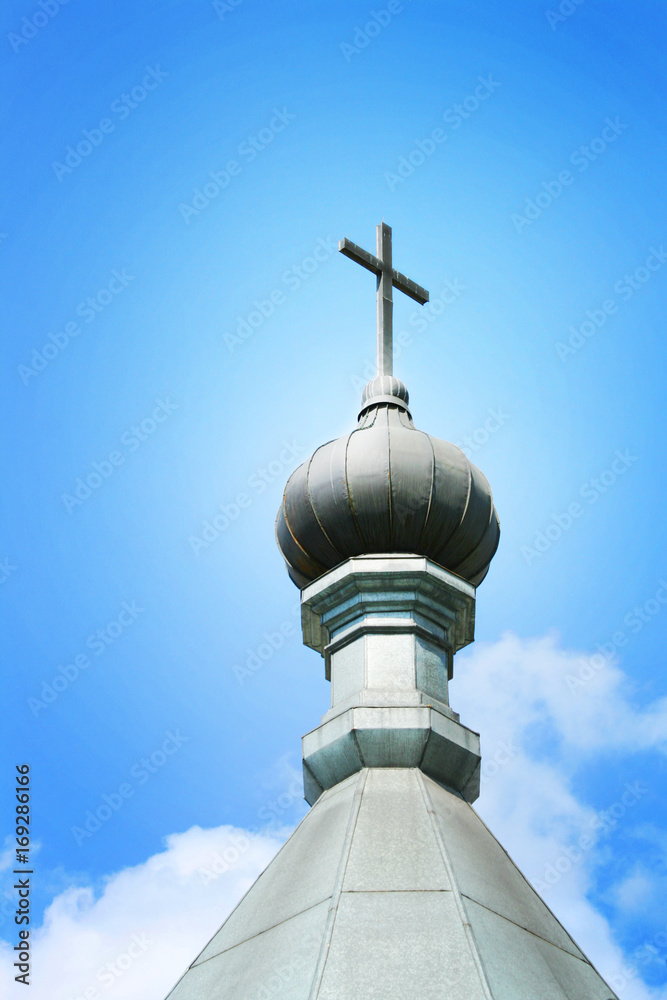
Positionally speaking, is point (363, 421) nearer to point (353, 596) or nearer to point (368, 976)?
point (353, 596)

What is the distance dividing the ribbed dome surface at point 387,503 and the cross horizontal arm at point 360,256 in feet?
8.23

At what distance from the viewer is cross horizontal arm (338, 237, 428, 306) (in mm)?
14644

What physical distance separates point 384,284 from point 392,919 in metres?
7.93

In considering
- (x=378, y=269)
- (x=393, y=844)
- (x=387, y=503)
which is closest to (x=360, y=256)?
(x=378, y=269)

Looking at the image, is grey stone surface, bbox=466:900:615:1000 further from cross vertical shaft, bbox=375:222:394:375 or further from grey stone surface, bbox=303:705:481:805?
cross vertical shaft, bbox=375:222:394:375

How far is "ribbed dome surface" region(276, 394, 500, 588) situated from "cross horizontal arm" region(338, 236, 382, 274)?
2.51 meters

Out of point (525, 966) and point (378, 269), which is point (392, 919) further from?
point (378, 269)

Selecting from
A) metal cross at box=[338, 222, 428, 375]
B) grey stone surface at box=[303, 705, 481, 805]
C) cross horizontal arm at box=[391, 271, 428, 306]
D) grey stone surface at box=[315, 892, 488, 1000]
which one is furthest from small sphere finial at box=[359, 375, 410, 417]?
grey stone surface at box=[315, 892, 488, 1000]

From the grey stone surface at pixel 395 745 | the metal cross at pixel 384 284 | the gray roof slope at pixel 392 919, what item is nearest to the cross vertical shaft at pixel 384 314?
the metal cross at pixel 384 284

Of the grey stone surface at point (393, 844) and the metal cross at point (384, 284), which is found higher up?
the metal cross at point (384, 284)

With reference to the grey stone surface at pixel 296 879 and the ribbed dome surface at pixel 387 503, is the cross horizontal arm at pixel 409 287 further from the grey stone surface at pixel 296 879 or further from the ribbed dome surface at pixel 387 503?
the grey stone surface at pixel 296 879

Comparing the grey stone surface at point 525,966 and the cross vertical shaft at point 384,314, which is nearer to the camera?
the grey stone surface at point 525,966

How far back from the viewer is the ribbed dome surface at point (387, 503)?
498 inches

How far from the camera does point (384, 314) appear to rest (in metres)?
14.7
